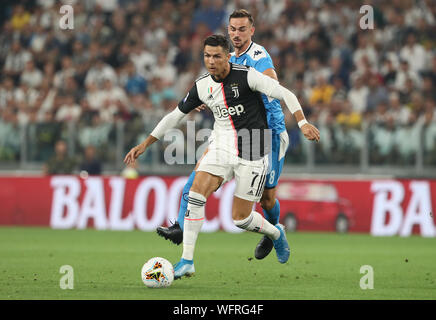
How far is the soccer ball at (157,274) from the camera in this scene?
8.12m

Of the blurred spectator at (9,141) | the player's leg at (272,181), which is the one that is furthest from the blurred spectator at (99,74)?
the player's leg at (272,181)

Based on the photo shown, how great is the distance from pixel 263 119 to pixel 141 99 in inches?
405

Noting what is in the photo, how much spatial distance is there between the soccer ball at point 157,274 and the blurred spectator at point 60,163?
9.78 metres

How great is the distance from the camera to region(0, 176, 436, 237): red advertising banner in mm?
16234

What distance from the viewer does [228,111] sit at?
28.6 ft

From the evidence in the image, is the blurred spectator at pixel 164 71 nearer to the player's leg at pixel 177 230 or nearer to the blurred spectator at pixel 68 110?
the blurred spectator at pixel 68 110

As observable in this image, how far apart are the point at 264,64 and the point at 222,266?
2.65m

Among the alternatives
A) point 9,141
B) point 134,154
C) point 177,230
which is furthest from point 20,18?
point 134,154

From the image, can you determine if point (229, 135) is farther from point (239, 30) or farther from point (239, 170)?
point (239, 30)

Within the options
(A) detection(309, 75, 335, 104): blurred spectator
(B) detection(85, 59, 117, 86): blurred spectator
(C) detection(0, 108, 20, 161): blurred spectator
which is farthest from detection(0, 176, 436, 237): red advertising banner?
(B) detection(85, 59, 117, 86): blurred spectator

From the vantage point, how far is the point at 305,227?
17.0m

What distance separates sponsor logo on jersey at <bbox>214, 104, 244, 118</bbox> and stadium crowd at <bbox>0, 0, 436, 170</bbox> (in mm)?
7965

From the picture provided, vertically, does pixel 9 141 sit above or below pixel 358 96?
below

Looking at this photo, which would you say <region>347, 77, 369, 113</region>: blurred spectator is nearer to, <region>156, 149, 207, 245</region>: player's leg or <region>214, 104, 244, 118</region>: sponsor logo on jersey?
<region>156, 149, 207, 245</region>: player's leg
